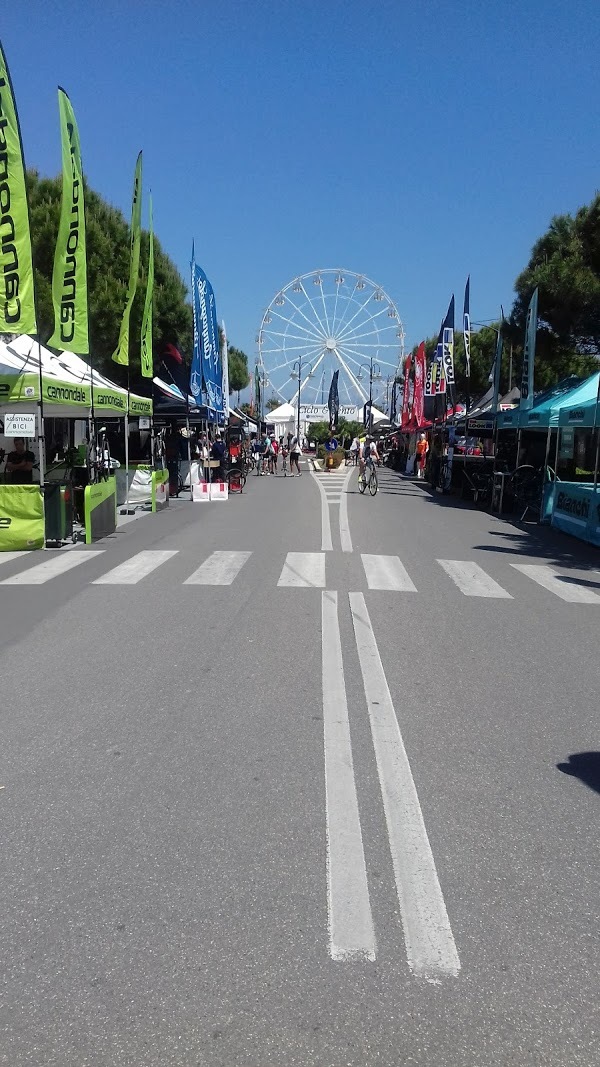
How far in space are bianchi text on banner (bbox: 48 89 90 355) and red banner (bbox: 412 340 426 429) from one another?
1106 inches

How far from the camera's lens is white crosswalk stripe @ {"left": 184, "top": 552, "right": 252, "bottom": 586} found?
34.5 feet

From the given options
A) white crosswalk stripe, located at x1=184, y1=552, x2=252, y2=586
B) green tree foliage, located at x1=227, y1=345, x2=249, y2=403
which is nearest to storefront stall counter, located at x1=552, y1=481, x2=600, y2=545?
white crosswalk stripe, located at x1=184, y1=552, x2=252, y2=586

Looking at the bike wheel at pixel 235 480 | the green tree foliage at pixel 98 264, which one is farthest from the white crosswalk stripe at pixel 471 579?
the green tree foliage at pixel 98 264

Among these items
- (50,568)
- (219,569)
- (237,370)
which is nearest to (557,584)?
(219,569)

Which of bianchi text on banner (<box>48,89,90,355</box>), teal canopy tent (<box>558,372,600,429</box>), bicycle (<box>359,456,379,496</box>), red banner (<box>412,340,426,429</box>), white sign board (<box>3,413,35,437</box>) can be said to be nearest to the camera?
white sign board (<box>3,413,35,437</box>)

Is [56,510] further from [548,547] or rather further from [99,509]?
[548,547]

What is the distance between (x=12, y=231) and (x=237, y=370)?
107 m

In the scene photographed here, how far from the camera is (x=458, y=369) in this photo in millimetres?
65938

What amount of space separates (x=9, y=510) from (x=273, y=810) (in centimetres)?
1049

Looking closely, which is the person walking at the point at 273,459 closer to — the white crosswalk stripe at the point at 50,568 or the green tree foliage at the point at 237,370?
the white crosswalk stripe at the point at 50,568

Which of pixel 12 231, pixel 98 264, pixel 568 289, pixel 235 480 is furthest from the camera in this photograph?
pixel 98 264

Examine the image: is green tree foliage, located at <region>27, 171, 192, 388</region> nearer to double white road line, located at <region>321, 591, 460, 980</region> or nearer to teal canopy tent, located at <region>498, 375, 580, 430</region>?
teal canopy tent, located at <region>498, 375, 580, 430</region>

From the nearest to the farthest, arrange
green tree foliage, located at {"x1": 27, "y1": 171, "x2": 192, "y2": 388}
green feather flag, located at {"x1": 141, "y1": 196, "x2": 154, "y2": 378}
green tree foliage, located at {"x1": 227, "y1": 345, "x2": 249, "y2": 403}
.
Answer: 1. green feather flag, located at {"x1": 141, "y1": 196, "x2": 154, "y2": 378}
2. green tree foliage, located at {"x1": 27, "y1": 171, "x2": 192, "y2": 388}
3. green tree foliage, located at {"x1": 227, "y1": 345, "x2": 249, "y2": 403}

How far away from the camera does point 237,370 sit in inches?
4665
